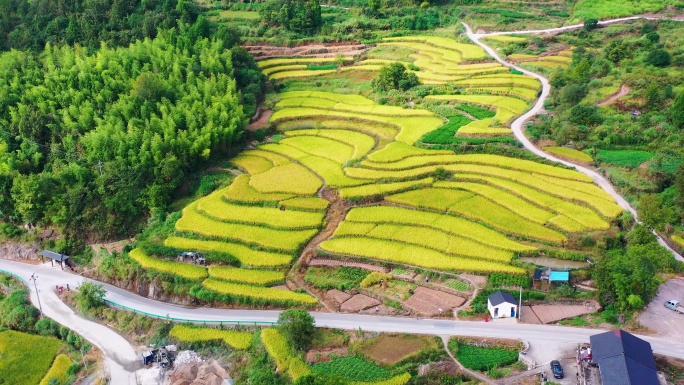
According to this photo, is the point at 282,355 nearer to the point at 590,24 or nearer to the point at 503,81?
the point at 503,81

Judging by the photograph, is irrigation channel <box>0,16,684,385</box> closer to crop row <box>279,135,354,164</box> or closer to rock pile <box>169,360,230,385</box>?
rock pile <box>169,360,230,385</box>

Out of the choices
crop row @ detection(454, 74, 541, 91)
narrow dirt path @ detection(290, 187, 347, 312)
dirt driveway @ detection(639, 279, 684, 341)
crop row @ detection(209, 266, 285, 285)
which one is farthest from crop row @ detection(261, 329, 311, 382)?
crop row @ detection(454, 74, 541, 91)

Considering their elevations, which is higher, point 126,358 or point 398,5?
point 398,5

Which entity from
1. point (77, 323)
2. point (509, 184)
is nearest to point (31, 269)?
point (77, 323)

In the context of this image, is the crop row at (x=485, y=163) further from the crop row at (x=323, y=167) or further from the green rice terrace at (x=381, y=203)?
the crop row at (x=323, y=167)

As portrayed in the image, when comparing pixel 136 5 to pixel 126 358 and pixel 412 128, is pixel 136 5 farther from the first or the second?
pixel 126 358

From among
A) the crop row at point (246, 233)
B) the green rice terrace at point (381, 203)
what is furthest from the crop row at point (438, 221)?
the crop row at point (246, 233)
